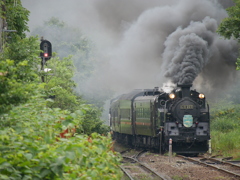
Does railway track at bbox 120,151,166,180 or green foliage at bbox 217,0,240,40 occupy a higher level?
green foliage at bbox 217,0,240,40

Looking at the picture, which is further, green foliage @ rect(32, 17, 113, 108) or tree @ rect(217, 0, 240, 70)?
green foliage @ rect(32, 17, 113, 108)

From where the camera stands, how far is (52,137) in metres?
6.41

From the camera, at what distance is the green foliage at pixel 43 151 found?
561 cm

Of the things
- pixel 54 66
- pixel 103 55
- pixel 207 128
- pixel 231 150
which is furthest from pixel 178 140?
pixel 103 55

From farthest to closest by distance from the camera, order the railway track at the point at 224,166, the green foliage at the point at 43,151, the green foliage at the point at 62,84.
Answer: the green foliage at the point at 62,84
the railway track at the point at 224,166
the green foliage at the point at 43,151

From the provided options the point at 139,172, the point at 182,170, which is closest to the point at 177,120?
the point at 182,170

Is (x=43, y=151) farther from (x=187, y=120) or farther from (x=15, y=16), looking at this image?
(x=187, y=120)

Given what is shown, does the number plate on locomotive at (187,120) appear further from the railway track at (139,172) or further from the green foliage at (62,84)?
the green foliage at (62,84)

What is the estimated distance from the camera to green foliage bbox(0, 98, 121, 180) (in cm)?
561

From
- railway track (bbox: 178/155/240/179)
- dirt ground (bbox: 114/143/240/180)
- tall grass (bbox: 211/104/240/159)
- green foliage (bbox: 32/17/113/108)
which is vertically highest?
green foliage (bbox: 32/17/113/108)

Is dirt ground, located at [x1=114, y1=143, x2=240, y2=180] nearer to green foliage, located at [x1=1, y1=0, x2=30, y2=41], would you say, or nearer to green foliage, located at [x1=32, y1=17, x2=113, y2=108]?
green foliage, located at [x1=1, y1=0, x2=30, y2=41]

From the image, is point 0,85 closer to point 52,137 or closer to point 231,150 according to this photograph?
point 52,137

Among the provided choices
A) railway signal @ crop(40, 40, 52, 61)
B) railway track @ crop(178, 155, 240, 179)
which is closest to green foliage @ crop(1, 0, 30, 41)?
railway signal @ crop(40, 40, 52, 61)

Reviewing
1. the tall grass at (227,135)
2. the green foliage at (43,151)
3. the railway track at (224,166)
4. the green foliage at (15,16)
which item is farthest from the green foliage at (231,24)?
the green foliage at (43,151)
